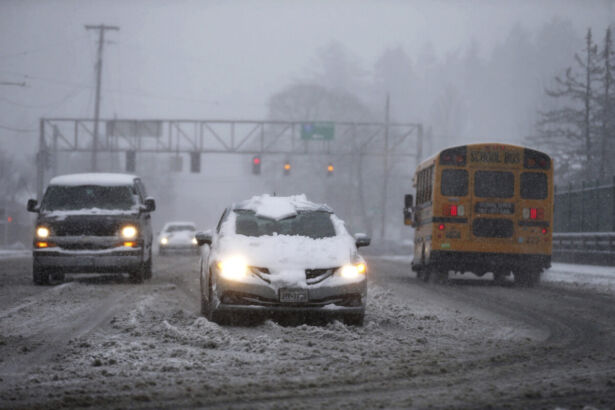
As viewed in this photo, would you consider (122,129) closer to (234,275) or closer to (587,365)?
(234,275)

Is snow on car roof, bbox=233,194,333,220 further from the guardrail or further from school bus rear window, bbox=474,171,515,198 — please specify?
the guardrail

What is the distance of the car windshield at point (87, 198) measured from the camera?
1980 cm

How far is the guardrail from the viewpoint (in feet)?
96.2

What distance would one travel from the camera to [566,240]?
33.9 m

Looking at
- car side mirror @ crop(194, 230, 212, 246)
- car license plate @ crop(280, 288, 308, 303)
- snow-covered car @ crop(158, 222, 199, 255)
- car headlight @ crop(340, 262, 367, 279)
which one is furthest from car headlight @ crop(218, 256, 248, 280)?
snow-covered car @ crop(158, 222, 199, 255)

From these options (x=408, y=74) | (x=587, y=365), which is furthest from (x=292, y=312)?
(x=408, y=74)

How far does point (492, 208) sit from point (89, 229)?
8.62m

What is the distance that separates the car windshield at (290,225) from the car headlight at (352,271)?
0.86 metres

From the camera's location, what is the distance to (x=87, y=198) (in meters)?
20.0

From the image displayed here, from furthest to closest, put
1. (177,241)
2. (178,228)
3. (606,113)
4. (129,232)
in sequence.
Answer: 1. (606,113)
2. (178,228)
3. (177,241)
4. (129,232)

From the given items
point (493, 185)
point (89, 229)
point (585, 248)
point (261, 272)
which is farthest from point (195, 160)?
point (261, 272)

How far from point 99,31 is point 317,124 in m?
14.3

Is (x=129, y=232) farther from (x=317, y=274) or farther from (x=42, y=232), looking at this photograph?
(x=317, y=274)

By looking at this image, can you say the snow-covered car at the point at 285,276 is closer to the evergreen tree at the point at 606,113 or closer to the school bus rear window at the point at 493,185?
the school bus rear window at the point at 493,185
